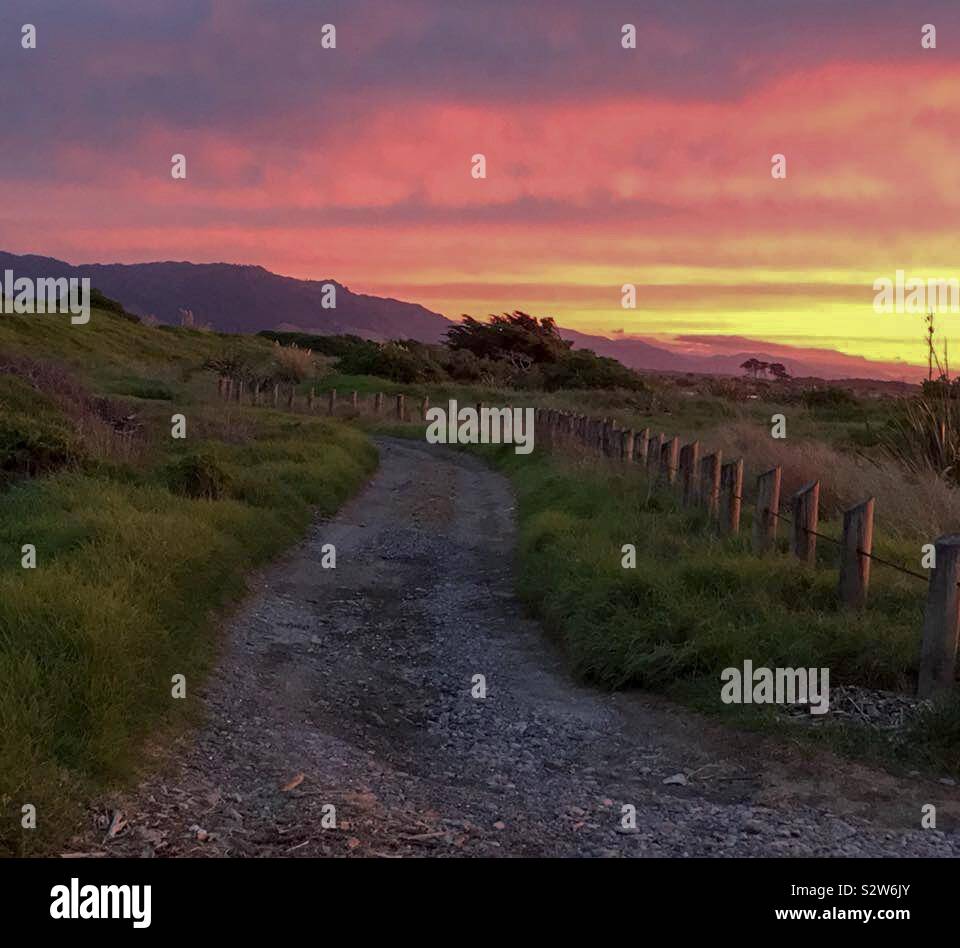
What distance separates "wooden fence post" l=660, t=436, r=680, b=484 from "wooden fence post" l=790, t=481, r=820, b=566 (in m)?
4.41

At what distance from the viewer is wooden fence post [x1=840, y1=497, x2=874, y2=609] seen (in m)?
7.48

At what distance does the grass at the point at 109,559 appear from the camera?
486cm

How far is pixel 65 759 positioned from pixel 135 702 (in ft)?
3.06

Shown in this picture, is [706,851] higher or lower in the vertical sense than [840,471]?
lower

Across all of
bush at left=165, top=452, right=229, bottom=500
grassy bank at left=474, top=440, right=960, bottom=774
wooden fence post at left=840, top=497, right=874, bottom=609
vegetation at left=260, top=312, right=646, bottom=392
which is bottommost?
grassy bank at left=474, top=440, right=960, bottom=774

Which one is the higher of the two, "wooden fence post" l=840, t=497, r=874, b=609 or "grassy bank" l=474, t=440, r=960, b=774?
"wooden fence post" l=840, t=497, r=874, b=609

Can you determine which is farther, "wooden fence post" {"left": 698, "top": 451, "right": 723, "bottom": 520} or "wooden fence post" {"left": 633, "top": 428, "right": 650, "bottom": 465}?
"wooden fence post" {"left": 633, "top": 428, "right": 650, "bottom": 465}

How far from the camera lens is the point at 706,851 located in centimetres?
456

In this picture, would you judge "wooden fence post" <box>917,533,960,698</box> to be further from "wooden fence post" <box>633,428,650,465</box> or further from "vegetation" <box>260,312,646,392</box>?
"vegetation" <box>260,312,646,392</box>

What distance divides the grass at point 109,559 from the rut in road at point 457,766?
1.02 feet

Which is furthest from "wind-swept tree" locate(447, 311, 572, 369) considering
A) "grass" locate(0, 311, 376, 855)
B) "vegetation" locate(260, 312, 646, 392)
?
"grass" locate(0, 311, 376, 855)

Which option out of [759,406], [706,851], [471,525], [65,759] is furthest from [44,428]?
[759,406]
